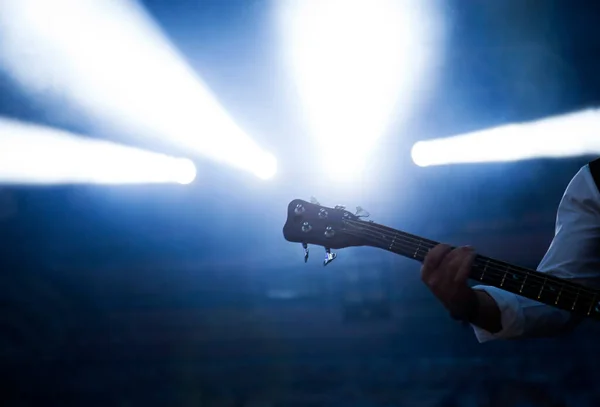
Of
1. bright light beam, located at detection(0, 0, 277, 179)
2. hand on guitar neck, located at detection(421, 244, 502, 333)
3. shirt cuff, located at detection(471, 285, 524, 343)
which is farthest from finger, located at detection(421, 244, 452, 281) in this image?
bright light beam, located at detection(0, 0, 277, 179)

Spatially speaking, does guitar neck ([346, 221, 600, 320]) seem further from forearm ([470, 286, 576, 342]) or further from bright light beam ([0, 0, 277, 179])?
bright light beam ([0, 0, 277, 179])

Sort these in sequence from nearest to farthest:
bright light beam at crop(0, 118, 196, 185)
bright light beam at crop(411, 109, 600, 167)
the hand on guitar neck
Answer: the hand on guitar neck, bright light beam at crop(411, 109, 600, 167), bright light beam at crop(0, 118, 196, 185)

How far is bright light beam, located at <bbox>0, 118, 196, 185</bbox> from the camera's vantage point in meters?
3.21

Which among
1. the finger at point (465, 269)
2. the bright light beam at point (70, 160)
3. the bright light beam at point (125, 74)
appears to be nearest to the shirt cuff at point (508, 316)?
the finger at point (465, 269)

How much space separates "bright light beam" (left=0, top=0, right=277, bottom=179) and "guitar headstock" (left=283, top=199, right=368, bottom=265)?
1.56 m

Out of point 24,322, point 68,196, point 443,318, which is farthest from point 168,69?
point 443,318

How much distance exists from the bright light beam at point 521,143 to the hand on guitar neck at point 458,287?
1.74 meters

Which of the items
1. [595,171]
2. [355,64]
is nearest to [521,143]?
→ [355,64]

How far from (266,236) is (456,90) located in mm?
1475

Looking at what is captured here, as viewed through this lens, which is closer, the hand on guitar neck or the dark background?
the hand on guitar neck

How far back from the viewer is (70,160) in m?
3.25

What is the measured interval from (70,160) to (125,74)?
68cm

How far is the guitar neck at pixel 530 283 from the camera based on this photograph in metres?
1.32

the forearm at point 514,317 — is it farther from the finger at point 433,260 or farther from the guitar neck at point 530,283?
the finger at point 433,260
